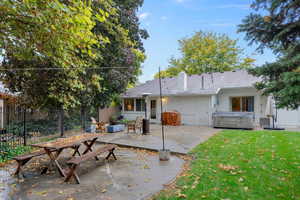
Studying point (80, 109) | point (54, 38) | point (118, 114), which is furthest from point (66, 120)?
point (54, 38)

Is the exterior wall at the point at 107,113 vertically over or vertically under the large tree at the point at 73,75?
under

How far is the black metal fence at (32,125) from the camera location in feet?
22.5

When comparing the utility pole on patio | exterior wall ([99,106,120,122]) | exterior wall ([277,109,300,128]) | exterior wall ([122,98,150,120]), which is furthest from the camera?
exterior wall ([122,98,150,120])

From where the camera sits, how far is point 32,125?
867 centimetres

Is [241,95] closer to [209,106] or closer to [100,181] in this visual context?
[209,106]

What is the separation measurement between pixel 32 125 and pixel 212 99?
11501 millimetres

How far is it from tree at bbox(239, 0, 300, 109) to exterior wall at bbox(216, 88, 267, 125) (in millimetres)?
8986

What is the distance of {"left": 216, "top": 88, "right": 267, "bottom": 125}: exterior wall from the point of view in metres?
11.9

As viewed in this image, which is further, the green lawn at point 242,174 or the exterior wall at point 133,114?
the exterior wall at point 133,114

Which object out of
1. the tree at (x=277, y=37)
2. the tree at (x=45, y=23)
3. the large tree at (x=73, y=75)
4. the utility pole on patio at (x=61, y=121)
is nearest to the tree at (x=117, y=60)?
the large tree at (x=73, y=75)

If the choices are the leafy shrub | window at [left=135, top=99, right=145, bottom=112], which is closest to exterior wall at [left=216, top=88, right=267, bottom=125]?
window at [left=135, top=99, right=145, bottom=112]

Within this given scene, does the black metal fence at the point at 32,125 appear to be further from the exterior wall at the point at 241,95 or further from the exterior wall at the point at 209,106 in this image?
the exterior wall at the point at 241,95

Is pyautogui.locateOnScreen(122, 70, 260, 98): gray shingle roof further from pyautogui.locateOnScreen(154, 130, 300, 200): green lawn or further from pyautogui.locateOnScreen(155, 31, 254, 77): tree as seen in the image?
pyautogui.locateOnScreen(155, 31, 254, 77): tree

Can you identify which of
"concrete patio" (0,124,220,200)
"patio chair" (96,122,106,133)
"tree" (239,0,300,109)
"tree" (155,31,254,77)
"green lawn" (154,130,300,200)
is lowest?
"concrete patio" (0,124,220,200)
